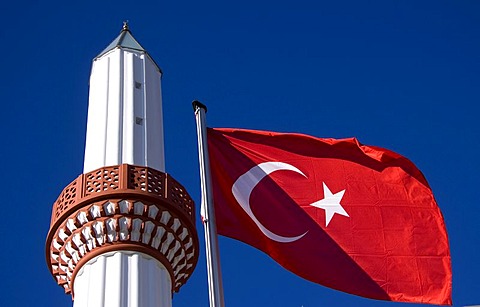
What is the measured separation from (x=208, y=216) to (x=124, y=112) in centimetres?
369

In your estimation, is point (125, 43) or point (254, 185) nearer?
point (254, 185)

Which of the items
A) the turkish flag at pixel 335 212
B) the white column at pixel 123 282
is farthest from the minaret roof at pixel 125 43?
the white column at pixel 123 282

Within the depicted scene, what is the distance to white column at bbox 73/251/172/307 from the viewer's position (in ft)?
52.4

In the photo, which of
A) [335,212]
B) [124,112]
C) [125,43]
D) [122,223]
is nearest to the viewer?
[122,223]

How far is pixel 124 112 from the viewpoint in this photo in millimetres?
18688

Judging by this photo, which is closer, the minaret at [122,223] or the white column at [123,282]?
the white column at [123,282]

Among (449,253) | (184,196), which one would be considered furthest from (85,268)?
(449,253)

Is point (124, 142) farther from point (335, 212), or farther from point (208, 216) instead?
point (335, 212)

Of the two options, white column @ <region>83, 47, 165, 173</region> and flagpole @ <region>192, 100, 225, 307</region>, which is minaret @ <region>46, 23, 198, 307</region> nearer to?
white column @ <region>83, 47, 165, 173</region>

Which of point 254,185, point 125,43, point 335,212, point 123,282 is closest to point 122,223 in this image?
point 123,282

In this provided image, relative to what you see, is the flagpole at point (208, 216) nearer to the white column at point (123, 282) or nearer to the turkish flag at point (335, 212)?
the turkish flag at point (335, 212)

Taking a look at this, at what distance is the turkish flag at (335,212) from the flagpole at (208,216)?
1.08 metres

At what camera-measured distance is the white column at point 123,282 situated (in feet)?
52.4

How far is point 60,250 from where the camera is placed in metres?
17.3
